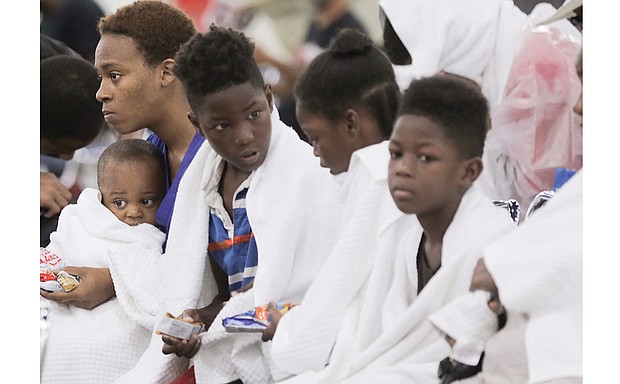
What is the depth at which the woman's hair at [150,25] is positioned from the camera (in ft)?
5.94

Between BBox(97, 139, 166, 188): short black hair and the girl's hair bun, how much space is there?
48cm

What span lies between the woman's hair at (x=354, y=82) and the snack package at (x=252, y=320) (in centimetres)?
30

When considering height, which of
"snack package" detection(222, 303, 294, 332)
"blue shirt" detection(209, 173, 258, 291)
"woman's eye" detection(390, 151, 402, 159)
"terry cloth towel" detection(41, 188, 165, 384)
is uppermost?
"woman's eye" detection(390, 151, 402, 159)

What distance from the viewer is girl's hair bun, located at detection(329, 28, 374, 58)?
150 centimetres

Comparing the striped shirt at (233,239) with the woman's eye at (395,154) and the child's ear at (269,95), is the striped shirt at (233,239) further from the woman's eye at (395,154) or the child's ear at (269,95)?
the woman's eye at (395,154)

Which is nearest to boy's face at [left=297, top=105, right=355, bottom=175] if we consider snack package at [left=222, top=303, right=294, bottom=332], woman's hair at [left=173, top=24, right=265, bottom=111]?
woman's hair at [left=173, top=24, right=265, bottom=111]

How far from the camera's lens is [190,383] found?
170 cm

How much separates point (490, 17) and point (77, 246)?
819 mm

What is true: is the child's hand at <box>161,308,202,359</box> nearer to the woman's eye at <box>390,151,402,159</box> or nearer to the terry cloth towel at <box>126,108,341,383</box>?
the terry cloth towel at <box>126,108,341,383</box>

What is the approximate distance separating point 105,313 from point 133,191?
21cm

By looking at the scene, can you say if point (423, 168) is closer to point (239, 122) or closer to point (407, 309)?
point (407, 309)

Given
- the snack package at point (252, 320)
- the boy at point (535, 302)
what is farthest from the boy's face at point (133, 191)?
the boy at point (535, 302)

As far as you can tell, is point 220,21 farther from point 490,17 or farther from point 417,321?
point 417,321
